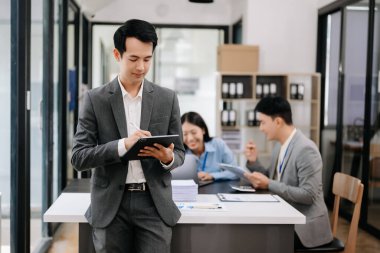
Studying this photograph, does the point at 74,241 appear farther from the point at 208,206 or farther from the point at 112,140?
the point at 112,140

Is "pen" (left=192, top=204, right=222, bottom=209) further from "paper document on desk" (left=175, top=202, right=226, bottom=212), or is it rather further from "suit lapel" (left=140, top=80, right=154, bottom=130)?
"suit lapel" (left=140, top=80, right=154, bottom=130)

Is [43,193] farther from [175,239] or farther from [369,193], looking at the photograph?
[369,193]

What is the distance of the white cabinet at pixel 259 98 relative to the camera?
19.5ft

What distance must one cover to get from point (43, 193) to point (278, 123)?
7.81ft

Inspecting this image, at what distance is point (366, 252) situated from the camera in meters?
4.23

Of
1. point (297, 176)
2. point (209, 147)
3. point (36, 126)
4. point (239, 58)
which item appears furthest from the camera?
point (239, 58)

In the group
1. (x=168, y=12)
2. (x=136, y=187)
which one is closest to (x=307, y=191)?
(x=136, y=187)

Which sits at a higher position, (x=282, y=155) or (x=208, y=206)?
(x=282, y=155)

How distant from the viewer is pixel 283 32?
6.32 meters

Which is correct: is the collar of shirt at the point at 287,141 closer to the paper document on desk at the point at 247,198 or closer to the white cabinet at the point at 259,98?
the paper document on desk at the point at 247,198

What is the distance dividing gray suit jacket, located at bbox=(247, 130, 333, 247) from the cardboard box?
121 inches

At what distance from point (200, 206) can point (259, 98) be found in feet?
12.6

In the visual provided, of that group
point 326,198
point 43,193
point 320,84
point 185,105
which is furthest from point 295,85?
point 43,193

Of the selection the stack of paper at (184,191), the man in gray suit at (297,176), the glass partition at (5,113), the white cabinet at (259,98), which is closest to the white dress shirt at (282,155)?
the man in gray suit at (297,176)
